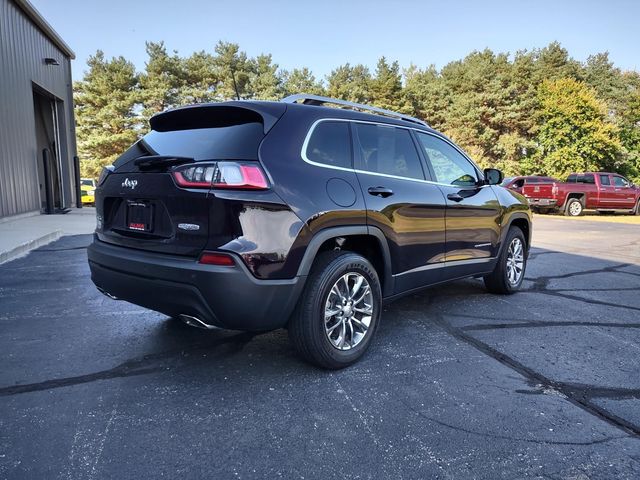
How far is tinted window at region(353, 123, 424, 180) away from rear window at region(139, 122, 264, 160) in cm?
91

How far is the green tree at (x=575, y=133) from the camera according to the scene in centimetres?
2902

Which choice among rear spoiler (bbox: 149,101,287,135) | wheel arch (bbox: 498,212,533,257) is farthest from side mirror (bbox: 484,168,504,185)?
rear spoiler (bbox: 149,101,287,135)

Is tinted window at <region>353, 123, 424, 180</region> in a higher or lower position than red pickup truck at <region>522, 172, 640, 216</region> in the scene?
higher

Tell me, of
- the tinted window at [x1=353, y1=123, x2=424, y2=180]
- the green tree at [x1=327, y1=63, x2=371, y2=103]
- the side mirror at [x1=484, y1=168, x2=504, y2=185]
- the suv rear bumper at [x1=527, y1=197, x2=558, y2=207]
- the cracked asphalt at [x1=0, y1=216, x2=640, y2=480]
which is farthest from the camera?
the green tree at [x1=327, y1=63, x2=371, y2=103]

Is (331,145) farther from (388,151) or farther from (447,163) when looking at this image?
(447,163)

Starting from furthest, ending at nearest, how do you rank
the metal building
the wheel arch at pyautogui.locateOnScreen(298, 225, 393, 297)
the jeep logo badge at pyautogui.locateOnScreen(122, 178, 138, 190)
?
the metal building, the jeep logo badge at pyautogui.locateOnScreen(122, 178, 138, 190), the wheel arch at pyautogui.locateOnScreen(298, 225, 393, 297)

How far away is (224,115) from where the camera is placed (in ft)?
10.0

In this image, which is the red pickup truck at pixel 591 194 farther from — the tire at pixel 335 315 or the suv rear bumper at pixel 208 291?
Answer: the suv rear bumper at pixel 208 291

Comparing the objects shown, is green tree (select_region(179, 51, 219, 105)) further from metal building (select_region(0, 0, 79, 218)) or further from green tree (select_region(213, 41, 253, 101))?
metal building (select_region(0, 0, 79, 218))

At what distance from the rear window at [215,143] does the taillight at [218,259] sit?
58 centimetres

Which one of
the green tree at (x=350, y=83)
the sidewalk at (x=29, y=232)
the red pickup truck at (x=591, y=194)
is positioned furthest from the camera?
the green tree at (x=350, y=83)

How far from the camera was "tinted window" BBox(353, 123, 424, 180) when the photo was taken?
137 inches

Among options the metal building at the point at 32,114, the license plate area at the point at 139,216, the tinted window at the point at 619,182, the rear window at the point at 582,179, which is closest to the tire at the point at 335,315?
the license plate area at the point at 139,216

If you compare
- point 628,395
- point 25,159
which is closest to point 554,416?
point 628,395
